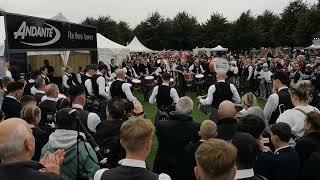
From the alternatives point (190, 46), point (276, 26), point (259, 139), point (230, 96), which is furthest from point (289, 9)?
Result: point (259, 139)

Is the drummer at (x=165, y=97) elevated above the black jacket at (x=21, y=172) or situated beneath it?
situated beneath

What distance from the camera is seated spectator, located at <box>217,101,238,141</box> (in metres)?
5.35

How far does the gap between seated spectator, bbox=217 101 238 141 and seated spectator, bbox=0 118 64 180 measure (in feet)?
9.45

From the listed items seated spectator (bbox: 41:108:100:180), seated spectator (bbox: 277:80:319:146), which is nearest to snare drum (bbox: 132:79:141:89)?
seated spectator (bbox: 277:80:319:146)

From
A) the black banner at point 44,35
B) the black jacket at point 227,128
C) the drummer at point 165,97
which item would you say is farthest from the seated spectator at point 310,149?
the black banner at point 44,35

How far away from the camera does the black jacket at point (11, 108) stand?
282 inches

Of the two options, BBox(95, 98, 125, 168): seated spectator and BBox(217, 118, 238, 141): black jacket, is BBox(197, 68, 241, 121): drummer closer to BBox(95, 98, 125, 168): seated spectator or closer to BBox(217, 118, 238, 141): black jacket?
BBox(217, 118, 238, 141): black jacket

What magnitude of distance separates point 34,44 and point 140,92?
1004 cm

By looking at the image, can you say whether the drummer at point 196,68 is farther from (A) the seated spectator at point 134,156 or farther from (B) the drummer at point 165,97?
(A) the seated spectator at point 134,156

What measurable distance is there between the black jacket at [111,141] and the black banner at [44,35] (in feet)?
26.0

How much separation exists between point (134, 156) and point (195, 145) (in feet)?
6.37

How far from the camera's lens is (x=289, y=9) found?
61.6 meters

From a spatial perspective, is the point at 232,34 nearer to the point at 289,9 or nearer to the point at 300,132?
the point at 289,9

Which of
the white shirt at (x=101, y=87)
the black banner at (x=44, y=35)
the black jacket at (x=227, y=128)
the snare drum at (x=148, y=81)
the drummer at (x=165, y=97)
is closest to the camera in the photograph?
the black jacket at (x=227, y=128)
